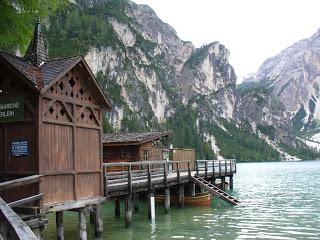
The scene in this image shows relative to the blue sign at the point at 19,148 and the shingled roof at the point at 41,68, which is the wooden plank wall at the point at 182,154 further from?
the blue sign at the point at 19,148

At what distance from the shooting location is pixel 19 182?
12.6m

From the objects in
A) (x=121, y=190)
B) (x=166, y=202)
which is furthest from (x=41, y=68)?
(x=166, y=202)

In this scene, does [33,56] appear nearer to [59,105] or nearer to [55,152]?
[59,105]

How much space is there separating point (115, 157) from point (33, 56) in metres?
19.6

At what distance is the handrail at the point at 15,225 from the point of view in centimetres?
445

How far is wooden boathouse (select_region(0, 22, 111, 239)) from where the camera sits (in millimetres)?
15328

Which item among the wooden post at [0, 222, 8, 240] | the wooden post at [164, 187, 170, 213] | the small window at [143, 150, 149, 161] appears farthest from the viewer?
the small window at [143, 150, 149, 161]

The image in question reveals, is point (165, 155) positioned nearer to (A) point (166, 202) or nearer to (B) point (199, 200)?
(B) point (199, 200)

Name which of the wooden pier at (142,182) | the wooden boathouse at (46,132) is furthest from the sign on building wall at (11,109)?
the wooden pier at (142,182)

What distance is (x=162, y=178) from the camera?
28797 millimetres

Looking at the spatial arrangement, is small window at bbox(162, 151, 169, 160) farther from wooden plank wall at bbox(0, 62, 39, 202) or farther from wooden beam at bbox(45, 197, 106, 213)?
wooden plank wall at bbox(0, 62, 39, 202)

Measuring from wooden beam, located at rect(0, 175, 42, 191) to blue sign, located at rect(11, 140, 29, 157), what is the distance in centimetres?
137

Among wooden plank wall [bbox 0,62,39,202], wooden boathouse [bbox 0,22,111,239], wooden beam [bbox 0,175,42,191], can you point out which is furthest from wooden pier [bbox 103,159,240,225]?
wooden beam [bbox 0,175,42,191]

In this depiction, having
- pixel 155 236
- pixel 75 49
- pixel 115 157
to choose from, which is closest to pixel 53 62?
pixel 155 236
